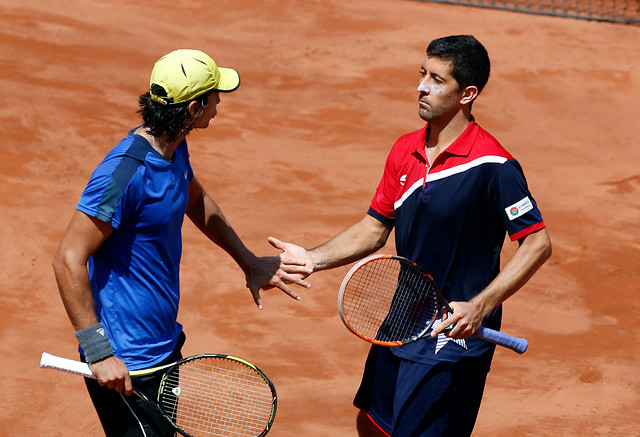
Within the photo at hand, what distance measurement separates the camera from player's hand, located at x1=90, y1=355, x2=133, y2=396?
390 centimetres

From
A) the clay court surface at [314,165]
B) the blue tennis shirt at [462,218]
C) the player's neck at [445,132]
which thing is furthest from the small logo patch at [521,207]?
the clay court surface at [314,165]

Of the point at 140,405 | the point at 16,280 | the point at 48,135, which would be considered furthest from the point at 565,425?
the point at 48,135

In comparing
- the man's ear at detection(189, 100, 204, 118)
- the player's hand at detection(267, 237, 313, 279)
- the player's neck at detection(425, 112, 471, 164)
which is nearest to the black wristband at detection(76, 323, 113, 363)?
the man's ear at detection(189, 100, 204, 118)

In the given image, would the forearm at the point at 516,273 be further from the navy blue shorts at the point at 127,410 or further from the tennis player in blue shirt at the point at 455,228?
the navy blue shorts at the point at 127,410

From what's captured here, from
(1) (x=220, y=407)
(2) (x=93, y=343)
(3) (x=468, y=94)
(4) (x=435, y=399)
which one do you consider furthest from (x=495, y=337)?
(1) (x=220, y=407)

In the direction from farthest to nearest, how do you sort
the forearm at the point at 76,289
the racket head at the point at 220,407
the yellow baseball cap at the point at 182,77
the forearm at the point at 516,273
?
the racket head at the point at 220,407
the forearm at the point at 516,273
the yellow baseball cap at the point at 182,77
the forearm at the point at 76,289

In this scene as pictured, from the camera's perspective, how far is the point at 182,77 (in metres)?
4.07

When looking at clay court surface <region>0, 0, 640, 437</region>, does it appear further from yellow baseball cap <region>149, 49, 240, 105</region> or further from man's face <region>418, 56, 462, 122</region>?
yellow baseball cap <region>149, 49, 240, 105</region>

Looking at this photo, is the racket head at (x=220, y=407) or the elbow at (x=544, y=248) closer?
the elbow at (x=544, y=248)

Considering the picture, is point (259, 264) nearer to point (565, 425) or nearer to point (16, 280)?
point (565, 425)

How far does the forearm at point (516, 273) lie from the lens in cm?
421

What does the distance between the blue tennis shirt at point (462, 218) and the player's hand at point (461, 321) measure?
0.98ft

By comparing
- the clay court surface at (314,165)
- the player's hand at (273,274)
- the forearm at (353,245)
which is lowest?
the clay court surface at (314,165)

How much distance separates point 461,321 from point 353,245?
3.33ft
